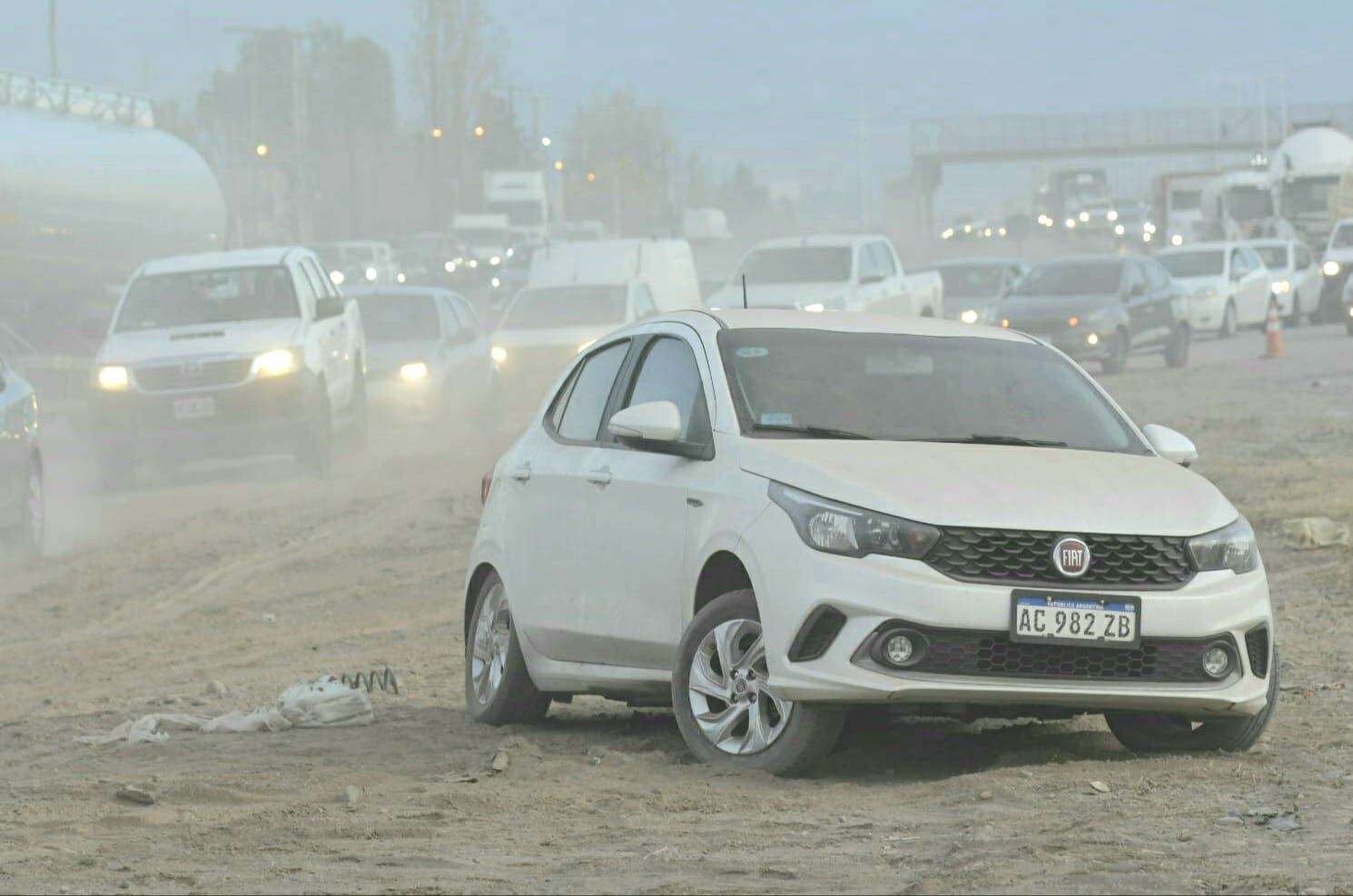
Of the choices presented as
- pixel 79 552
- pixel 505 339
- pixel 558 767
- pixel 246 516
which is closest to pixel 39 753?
pixel 558 767

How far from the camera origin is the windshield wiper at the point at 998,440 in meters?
7.77

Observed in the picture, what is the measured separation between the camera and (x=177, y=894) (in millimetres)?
5508

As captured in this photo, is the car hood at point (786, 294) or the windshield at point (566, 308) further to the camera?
the car hood at point (786, 294)

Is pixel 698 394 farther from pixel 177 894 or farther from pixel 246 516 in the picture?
pixel 246 516

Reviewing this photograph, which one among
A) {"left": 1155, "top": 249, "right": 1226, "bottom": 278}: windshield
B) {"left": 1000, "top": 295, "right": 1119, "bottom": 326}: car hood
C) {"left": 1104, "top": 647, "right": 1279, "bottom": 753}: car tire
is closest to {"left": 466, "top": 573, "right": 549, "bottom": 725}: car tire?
{"left": 1104, "top": 647, "right": 1279, "bottom": 753}: car tire

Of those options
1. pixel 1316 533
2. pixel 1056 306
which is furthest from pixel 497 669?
pixel 1056 306

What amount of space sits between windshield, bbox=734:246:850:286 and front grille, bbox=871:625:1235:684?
2395 cm

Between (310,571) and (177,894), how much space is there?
402 inches

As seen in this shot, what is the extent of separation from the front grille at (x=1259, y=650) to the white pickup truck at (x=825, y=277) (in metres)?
22.2

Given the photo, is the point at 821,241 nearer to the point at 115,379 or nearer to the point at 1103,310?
the point at 1103,310

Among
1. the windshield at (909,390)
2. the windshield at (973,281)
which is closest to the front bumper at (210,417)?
the windshield at (909,390)

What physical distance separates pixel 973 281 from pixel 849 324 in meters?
33.9

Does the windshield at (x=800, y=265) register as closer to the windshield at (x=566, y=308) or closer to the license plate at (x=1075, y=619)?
the windshield at (x=566, y=308)

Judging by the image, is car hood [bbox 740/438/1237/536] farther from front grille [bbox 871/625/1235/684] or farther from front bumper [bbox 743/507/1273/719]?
front grille [bbox 871/625/1235/684]
